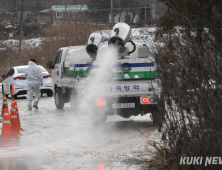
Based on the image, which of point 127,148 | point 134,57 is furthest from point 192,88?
point 134,57

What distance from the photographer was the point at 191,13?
6.08 meters

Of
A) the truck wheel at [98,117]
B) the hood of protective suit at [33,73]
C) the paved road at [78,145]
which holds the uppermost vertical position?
the hood of protective suit at [33,73]

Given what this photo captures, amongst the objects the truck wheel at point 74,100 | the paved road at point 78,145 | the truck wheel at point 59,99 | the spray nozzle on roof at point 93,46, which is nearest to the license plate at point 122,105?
the paved road at point 78,145

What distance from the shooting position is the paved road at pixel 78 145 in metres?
7.53

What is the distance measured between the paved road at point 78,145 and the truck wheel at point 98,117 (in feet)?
0.58

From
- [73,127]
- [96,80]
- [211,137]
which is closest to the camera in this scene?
[211,137]

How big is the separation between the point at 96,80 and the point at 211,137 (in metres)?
6.02

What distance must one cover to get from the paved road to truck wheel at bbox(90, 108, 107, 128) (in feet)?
0.58

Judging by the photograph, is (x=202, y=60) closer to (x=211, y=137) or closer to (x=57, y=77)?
(x=211, y=137)

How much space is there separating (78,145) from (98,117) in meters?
2.45

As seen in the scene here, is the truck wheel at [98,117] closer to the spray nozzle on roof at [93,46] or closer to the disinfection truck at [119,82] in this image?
the disinfection truck at [119,82]

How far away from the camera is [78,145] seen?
374 inches

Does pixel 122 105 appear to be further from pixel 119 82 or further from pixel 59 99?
pixel 59 99

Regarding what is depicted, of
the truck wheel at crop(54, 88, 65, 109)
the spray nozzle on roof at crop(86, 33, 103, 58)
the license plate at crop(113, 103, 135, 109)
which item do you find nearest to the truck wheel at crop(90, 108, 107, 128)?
the license plate at crop(113, 103, 135, 109)
